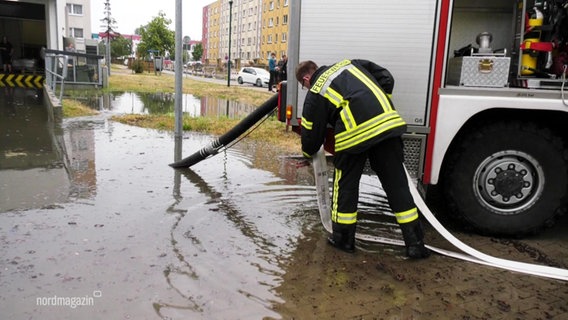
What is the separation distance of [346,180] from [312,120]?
1.83 feet

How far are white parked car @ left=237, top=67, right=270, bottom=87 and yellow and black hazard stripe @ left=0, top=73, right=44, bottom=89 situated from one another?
54.2 feet

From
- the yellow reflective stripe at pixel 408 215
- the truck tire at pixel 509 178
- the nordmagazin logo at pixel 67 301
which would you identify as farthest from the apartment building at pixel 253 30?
the nordmagazin logo at pixel 67 301

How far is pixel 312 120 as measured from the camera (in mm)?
3789

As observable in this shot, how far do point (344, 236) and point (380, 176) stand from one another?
1.89 feet

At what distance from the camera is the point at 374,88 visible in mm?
3662

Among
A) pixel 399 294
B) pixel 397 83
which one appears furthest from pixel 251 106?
pixel 399 294

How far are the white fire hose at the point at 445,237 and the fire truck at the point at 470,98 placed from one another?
0.88 ft

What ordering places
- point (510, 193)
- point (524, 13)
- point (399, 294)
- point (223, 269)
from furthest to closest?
point (524, 13)
point (510, 193)
point (223, 269)
point (399, 294)

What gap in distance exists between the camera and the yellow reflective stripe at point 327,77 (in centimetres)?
373

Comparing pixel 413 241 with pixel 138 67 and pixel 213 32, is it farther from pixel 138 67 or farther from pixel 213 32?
pixel 213 32

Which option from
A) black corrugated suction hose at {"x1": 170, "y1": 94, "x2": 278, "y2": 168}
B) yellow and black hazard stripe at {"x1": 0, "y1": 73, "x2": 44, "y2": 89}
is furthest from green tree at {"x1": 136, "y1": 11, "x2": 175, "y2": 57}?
black corrugated suction hose at {"x1": 170, "y1": 94, "x2": 278, "y2": 168}

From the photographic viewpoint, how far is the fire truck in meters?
3.95

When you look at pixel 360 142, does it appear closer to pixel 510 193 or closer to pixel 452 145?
pixel 452 145

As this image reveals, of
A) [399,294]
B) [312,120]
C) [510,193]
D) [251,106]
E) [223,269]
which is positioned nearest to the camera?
[399,294]
